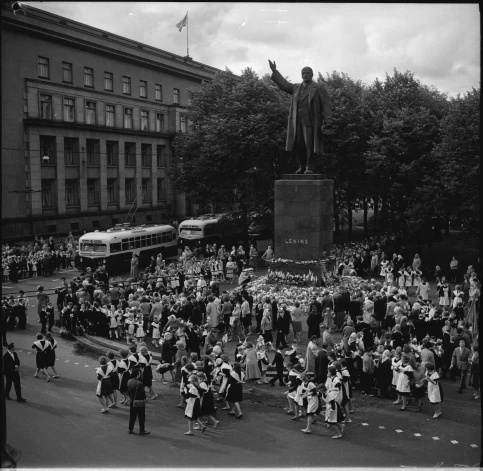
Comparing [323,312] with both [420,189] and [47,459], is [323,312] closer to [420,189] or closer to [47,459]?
[47,459]

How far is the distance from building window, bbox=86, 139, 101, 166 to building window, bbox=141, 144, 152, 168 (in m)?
6.18

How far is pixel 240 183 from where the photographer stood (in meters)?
44.8

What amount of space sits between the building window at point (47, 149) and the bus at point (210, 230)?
10898 millimetres

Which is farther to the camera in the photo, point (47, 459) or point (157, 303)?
point (157, 303)

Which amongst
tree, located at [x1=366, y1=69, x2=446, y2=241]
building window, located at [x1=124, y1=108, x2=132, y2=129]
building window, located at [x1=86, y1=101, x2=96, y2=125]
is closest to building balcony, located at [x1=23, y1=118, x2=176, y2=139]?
building window, located at [x1=124, y1=108, x2=132, y2=129]

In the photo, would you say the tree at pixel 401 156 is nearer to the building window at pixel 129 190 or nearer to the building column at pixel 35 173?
the building window at pixel 129 190

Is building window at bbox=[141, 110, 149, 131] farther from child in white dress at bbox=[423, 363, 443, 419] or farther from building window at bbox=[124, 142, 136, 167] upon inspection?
child in white dress at bbox=[423, 363, 443, 419]

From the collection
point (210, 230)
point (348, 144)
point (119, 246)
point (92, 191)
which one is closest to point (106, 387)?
point (119, 246)

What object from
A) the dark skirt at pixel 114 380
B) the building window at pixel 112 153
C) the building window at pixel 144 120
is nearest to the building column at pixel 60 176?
the building window at pixel 112 153

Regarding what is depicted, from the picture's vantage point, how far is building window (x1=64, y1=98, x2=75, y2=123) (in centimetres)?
4935

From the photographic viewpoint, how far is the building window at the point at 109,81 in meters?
52.6

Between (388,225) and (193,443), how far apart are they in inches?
1221

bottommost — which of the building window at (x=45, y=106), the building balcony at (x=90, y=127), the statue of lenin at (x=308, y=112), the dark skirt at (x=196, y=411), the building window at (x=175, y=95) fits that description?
the dark skirt at (x=196, y=411)

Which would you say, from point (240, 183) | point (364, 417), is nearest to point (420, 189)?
point (240, 183)
